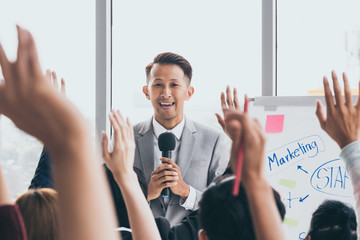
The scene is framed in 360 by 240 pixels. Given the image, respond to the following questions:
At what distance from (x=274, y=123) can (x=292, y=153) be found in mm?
234

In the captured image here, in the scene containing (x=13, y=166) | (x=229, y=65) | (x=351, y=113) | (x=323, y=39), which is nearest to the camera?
(x=351, y=113)

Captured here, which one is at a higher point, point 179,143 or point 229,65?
point 229,65

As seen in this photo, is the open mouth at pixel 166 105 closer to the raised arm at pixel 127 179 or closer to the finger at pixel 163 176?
the finger at pixel 163 176

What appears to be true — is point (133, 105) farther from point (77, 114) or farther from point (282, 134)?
point (77, 114)

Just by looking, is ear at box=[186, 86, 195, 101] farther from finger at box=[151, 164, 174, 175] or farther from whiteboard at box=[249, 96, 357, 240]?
finger at box=[151, 164, 174, 175]

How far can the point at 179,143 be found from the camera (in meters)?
2.79

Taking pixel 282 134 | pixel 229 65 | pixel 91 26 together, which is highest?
pixel 91 26

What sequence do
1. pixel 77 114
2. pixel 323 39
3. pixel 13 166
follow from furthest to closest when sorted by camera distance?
pixel 13 166
pixel 323 39
pixel 77 114

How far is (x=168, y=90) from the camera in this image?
2.68 metres

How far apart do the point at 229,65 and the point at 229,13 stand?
399mm

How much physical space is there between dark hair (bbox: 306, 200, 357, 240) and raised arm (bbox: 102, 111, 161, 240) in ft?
2.24

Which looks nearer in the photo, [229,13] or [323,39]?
[323,39]

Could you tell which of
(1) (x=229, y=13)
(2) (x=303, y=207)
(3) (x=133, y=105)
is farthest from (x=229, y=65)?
(2) (x=303, y=207)

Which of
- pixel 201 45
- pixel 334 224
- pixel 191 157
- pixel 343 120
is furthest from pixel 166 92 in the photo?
pixel 343 120
